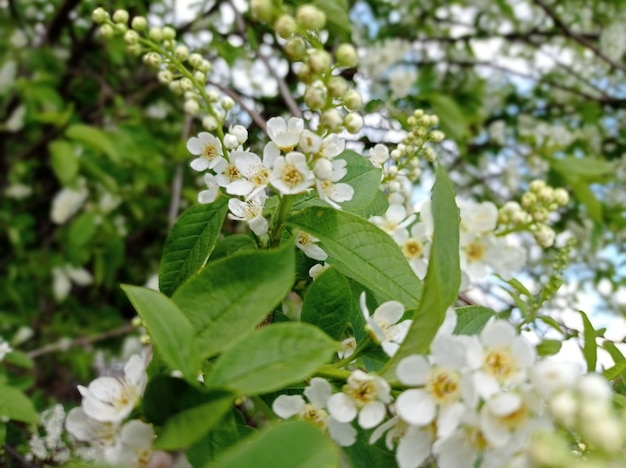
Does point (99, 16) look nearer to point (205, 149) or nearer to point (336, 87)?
point (205, 149)

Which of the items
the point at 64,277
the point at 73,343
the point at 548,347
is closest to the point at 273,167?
the point at 548,347

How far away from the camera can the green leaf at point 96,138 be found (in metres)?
2.79

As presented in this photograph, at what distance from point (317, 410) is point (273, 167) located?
326 millimetres

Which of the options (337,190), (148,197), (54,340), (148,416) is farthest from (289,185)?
(54,340)

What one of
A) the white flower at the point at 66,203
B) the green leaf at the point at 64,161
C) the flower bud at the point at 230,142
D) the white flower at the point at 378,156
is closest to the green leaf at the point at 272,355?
the flower bud at the point at 230,142

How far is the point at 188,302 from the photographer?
0.77 m

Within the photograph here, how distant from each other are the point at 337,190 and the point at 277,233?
0.11 m

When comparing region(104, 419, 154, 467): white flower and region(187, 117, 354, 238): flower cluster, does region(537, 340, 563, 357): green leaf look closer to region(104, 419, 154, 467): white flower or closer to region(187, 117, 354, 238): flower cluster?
region(187, 117, 354, 238): flower cluster

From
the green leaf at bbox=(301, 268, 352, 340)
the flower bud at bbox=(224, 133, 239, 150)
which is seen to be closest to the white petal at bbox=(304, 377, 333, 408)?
the green leaf at bbox=(301, 268, 352, 340)

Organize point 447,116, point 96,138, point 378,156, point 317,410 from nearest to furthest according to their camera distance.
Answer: point 317,410, point 378,156, point 96,138, point 447,116

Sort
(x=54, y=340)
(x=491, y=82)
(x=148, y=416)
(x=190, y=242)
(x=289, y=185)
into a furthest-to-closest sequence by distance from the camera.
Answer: (x=491, y=82), (x=54, y=340), (x=190, y=242), (x=289, y=185), (x=148, y=416)

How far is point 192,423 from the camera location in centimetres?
66

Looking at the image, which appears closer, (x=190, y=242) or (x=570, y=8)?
(x=190, y=242)

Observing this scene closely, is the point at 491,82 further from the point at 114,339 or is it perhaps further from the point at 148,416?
the point at 148,416
